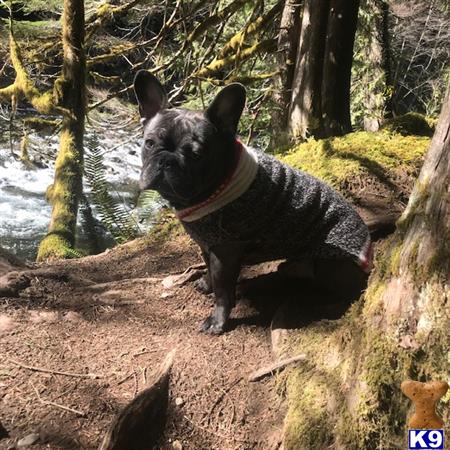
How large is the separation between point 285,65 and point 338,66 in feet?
3.49

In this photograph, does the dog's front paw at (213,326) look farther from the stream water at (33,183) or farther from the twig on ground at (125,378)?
the stream water at (33,183)

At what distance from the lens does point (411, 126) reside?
5770 mm

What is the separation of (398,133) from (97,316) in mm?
4032

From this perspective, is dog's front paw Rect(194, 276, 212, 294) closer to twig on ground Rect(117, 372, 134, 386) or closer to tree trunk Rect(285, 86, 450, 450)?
twig on ground Rect(117, 372, 134, 386)

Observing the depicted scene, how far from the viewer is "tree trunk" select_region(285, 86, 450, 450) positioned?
1.95m

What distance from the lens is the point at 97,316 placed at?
318cm

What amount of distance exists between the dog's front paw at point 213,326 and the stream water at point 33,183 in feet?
20.7

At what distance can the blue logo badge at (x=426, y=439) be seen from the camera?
5.91 ft

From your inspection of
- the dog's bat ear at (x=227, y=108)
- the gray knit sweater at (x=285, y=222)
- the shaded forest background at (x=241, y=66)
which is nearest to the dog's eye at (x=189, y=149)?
the dog's bat ear at (x=227, y=108)

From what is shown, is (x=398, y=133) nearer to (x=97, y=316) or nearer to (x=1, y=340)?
(x=97, y=316)

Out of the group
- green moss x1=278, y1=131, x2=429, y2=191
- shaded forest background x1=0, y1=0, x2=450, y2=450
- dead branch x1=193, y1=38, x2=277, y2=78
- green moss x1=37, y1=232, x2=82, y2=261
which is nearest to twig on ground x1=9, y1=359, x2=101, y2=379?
shaded forest background x1=0, y1=0, x2=450, y2=450

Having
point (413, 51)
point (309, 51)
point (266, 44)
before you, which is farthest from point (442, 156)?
point (413, 51)

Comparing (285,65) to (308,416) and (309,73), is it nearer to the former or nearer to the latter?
(309,73)

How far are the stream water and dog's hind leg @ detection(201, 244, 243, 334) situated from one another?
6.23 m
